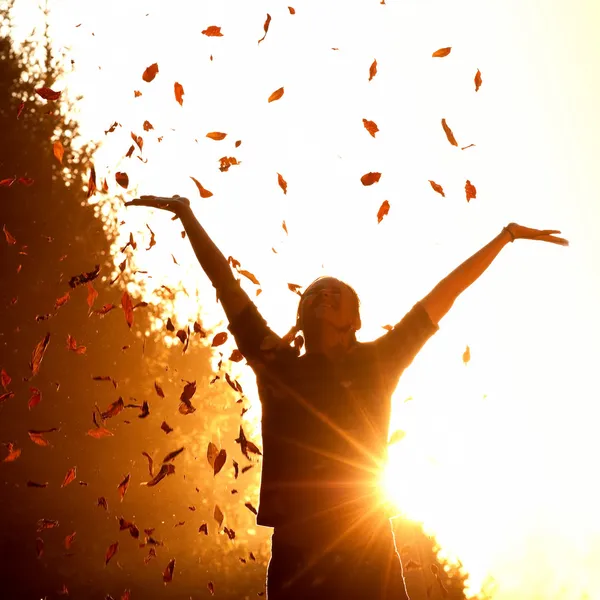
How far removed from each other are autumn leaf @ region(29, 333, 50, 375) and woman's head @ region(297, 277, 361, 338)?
18.7 metres

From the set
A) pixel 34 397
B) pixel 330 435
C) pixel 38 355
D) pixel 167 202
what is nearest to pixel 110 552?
pixel 34 397

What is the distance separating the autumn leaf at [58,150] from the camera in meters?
25.2

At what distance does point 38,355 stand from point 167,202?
1853cm

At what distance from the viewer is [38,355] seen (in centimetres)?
2161

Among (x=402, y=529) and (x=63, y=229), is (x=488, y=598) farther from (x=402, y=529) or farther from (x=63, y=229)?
(x=63, y=229)

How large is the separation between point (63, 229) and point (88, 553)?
9711 millimetres

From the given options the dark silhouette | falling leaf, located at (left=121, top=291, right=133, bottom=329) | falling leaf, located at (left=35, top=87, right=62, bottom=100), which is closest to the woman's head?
the dark silhouette

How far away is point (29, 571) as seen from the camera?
2127 cm

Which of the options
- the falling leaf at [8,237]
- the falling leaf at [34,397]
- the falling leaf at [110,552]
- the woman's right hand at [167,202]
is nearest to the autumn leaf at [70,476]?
the falling leaf at [34,397]

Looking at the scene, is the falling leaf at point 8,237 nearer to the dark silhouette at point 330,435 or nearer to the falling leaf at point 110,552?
the falling leaf at point 110,552

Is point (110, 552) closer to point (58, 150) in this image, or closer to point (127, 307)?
point (127, 307)

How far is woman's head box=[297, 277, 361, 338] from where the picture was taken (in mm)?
3783

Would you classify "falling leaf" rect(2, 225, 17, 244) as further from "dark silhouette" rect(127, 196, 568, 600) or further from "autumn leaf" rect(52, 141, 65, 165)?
"dark silhouette" rect(127, 196, 568, 600)

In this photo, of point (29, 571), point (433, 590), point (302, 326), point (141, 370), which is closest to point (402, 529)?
point (433, 590)
